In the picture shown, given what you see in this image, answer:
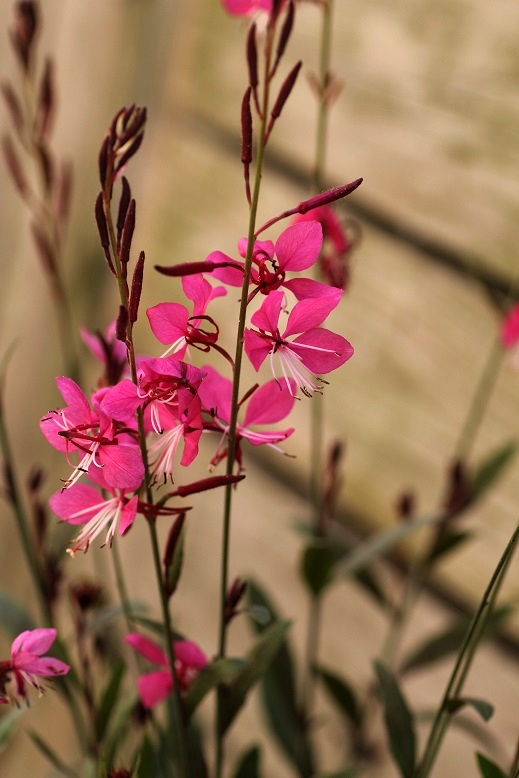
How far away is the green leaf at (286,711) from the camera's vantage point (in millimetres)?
693

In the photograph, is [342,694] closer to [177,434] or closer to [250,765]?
[250,765]

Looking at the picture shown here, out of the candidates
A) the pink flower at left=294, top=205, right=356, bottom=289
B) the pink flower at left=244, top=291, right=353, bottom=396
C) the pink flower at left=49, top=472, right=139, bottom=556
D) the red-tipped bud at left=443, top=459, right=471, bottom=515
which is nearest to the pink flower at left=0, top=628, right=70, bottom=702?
the pink flower at left=49, top=472, right=139, bottom=556

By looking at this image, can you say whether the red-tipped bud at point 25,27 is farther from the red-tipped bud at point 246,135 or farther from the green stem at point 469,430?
the green stem at point 469,430

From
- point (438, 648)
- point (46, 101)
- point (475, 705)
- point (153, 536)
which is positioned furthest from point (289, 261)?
point (438, 648)

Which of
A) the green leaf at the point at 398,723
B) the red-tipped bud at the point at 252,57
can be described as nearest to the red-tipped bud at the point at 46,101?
the red-tipped bud at the point at 252,57

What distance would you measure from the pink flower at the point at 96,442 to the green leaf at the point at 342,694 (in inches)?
15.4

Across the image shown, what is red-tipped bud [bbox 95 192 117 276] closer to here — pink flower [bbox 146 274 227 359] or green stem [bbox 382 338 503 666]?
pink flower [bbox 146 274 227 359]

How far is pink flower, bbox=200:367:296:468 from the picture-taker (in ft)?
1.12

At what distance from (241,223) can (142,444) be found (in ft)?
2.27

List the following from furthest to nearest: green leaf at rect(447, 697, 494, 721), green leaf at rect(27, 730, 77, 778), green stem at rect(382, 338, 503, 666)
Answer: green stem at rect(382, 338, 503, 666)
green leaf at rect(27, 730, 77, 778)
green leaf at rect(447, 697, 494, 721)

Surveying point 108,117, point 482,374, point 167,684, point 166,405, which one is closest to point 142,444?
point 166,405

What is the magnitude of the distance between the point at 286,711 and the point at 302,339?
469mm

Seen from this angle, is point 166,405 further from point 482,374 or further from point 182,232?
point 182,232

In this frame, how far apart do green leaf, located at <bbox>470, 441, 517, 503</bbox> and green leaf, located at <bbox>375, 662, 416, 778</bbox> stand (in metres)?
0.23
